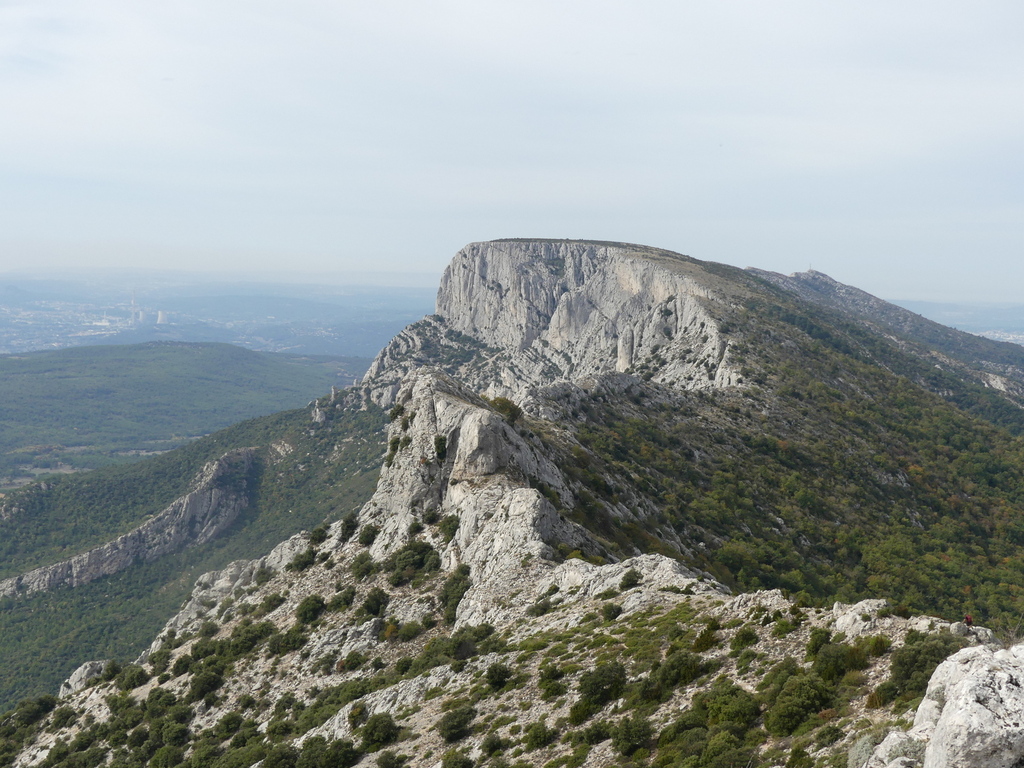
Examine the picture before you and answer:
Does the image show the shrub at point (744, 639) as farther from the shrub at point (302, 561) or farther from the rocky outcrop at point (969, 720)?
the shrub at point (302, 561)

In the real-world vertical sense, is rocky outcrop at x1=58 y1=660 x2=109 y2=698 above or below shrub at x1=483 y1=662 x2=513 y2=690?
below

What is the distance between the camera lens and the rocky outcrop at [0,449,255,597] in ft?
410

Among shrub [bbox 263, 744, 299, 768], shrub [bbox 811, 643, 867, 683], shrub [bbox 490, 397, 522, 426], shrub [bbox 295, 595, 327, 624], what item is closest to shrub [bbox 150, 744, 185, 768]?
shrub [bbox 295, 595, 327, 624]

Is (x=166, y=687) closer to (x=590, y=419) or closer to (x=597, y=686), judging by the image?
(x=597, y=686)

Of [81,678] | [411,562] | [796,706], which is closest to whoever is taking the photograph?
[796,706]

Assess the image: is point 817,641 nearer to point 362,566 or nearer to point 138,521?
point 362,566

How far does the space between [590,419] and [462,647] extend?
150 ft

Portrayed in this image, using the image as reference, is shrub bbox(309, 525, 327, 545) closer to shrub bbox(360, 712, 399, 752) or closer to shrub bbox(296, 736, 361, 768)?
shrub bbox(296, 736, 361, 768)

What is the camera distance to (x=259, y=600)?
52500 mm

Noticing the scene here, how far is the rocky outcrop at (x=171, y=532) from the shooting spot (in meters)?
125

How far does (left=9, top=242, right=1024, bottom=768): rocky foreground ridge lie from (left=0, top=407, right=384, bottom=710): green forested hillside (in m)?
52.0

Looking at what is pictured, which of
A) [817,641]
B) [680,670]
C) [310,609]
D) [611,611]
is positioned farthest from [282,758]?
[817,641]

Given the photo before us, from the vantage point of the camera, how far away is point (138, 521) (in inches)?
5925

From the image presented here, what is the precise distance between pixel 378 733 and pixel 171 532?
13568 cm
